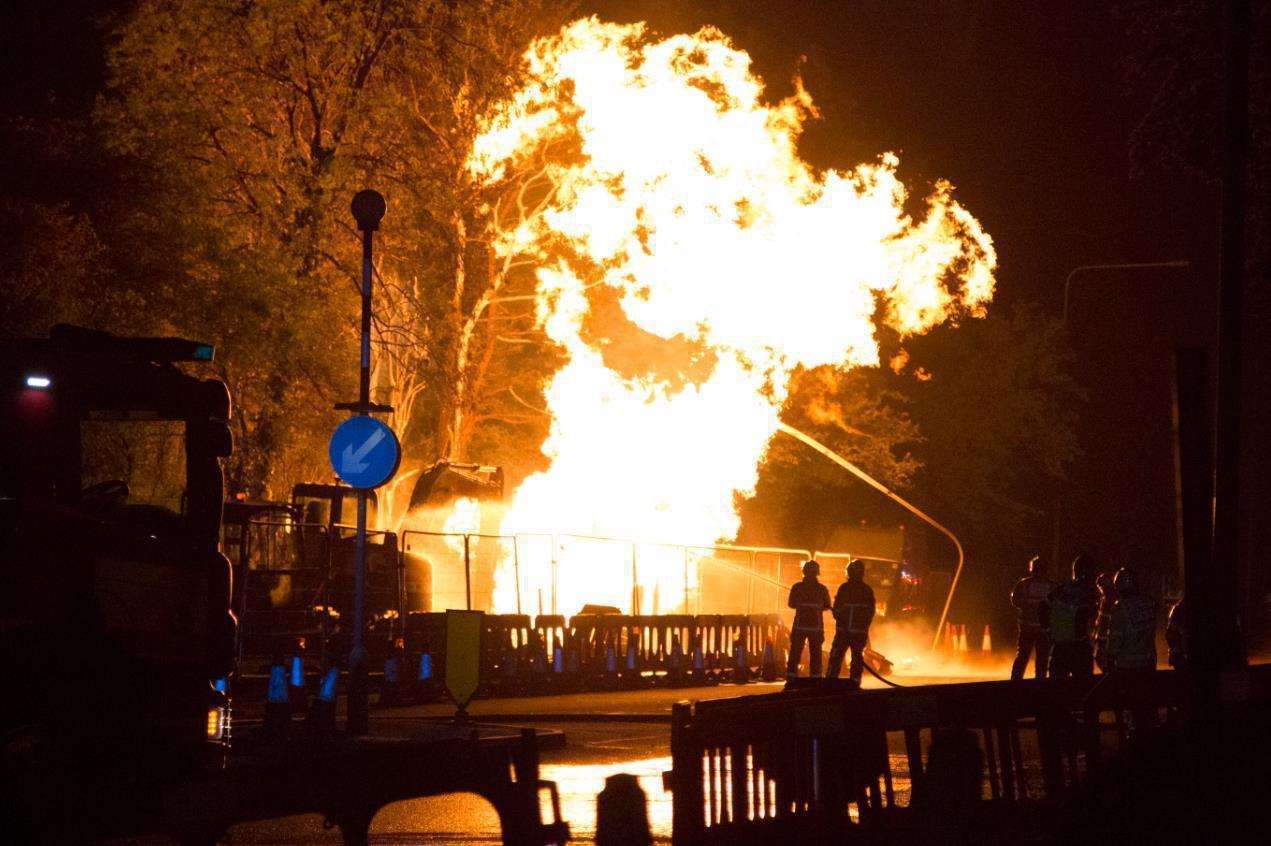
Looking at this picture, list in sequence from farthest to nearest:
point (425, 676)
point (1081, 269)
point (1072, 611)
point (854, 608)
A: point (1081, 269) → point (854, 608) → point (425, 676) → point (1072, 611)

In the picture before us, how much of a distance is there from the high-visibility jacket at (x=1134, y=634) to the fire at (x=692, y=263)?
1562 cm

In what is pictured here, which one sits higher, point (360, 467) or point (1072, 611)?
point (360, 467)

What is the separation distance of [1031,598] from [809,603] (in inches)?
130

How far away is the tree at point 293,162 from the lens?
83.0ft

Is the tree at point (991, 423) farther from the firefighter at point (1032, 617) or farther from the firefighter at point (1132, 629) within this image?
the firefighter at point (1132, 629)

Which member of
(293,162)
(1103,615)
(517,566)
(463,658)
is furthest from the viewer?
(293,162)

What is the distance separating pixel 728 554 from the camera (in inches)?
1257

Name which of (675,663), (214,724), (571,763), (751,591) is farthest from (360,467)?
(751,591)

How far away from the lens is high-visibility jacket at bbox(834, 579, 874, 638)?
23.1m

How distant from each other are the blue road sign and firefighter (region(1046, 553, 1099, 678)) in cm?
804

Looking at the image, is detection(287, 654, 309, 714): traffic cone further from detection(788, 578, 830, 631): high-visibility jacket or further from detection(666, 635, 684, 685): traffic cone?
detection(666, 635, 684, 685): traffic cone

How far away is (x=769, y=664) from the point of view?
2933cm

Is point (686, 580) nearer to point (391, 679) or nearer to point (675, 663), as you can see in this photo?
point (675, 663)

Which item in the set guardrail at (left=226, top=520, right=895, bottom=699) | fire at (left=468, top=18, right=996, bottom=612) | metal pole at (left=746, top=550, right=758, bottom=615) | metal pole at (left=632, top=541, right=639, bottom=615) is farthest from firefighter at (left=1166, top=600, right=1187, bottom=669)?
fire at (left=468, top=18, right=996, bottom=612)
